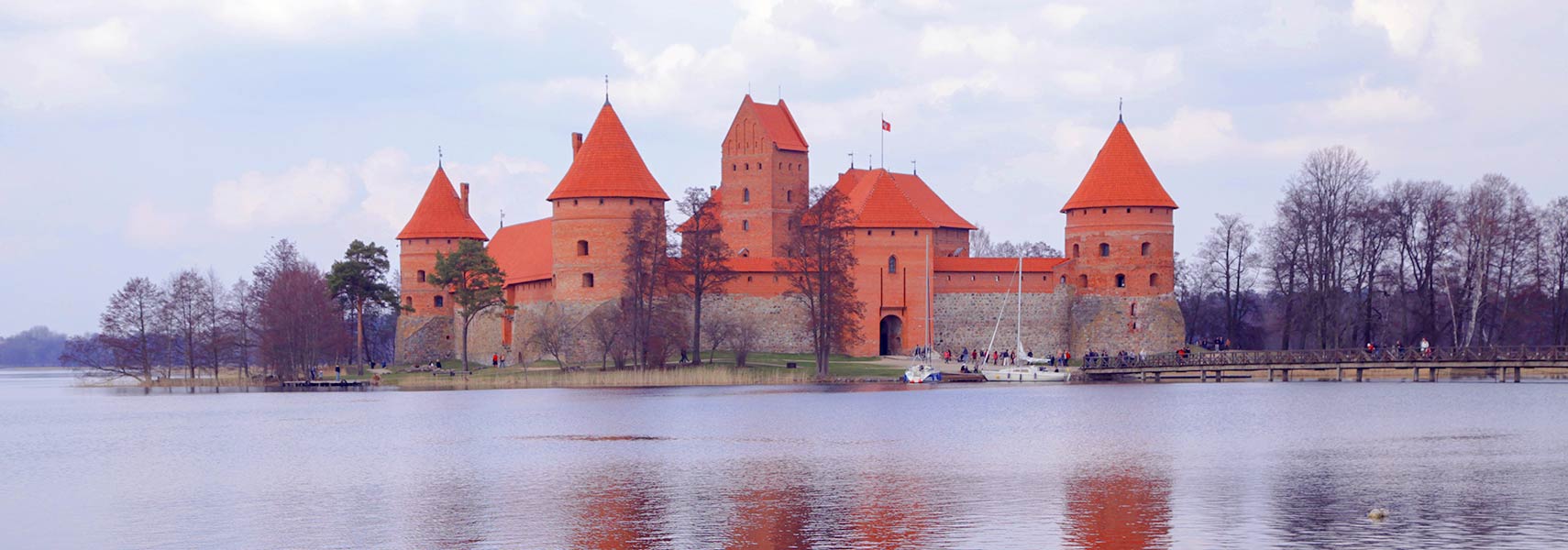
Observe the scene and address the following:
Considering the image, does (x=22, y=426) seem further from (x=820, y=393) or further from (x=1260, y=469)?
(x=1260, y=469)

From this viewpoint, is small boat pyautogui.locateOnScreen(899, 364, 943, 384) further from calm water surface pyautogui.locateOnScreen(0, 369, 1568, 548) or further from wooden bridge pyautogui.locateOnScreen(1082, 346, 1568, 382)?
calm water surface pyautogui.locateOnScreen(0, 369, 1568, 548)

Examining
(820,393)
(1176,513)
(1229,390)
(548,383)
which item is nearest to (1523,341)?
(1229,390)

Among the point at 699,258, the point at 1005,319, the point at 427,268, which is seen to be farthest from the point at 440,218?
the point at 1005,319

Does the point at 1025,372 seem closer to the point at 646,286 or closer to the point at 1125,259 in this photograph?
the point at 1125,259

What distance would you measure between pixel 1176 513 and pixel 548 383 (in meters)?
32.1

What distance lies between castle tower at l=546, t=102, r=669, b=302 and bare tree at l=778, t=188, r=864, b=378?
5.57m

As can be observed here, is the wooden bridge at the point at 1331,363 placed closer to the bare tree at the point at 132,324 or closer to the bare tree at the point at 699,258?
the bare tree at the point at 699,258

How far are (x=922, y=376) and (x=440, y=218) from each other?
897 inches

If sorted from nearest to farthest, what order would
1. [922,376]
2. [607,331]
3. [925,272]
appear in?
[922,376] → [607,331] → [925,272]

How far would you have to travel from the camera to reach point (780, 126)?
60.2 meters

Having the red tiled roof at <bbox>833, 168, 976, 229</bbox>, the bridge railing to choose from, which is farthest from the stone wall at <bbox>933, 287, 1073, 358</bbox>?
the bridge railing

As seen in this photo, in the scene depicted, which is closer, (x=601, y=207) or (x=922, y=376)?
(x=922, y=376)

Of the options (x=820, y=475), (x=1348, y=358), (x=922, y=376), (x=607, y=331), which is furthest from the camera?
(x=607, y=331)

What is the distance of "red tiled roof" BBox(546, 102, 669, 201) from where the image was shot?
177 feet
